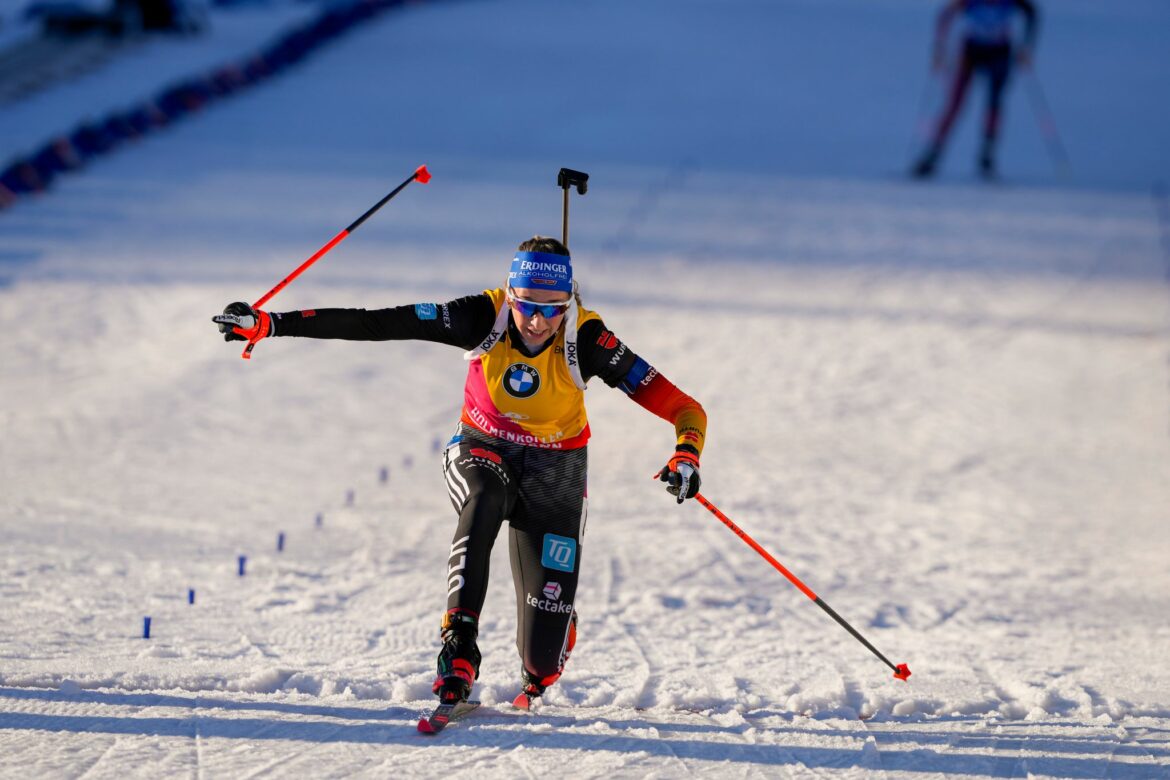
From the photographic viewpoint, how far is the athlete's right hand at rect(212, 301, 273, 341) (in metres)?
4.78

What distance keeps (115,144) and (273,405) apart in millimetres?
7684

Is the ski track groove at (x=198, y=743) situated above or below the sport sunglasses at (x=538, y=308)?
below

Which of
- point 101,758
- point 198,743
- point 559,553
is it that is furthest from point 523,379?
point 101,758

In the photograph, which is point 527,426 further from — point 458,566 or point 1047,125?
point 1047,125

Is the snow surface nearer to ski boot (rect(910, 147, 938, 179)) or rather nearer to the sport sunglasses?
ski boot (rect(910, 147, 938, 179))

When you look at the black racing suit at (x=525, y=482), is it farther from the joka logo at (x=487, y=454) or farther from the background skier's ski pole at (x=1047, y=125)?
the background skier's ski pole at (x=1047, y=125)

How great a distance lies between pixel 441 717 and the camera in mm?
4883

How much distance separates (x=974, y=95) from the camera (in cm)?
2302

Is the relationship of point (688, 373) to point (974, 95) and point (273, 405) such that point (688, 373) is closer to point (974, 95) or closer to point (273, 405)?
point (273, 405)

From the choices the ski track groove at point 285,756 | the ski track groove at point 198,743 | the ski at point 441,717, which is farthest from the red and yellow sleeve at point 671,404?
the ski track groove at point 198,743

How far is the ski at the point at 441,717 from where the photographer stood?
4836mm

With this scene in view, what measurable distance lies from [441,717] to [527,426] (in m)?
1.05

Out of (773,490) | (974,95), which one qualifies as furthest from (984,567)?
(974,95)

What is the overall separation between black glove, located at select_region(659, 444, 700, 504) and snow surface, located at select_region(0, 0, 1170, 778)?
859 millimetres
